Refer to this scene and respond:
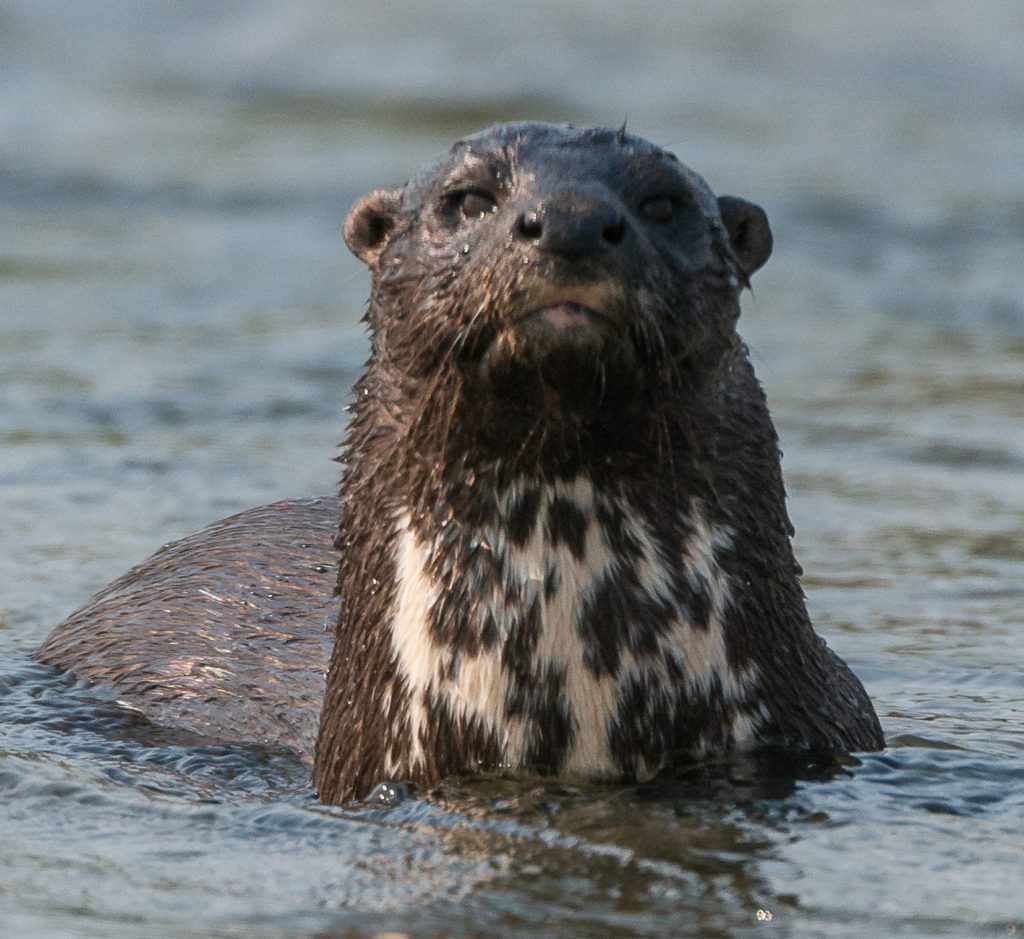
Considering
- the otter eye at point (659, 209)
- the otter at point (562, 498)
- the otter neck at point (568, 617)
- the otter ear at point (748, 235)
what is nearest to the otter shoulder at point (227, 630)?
the otter at point (562, 498)

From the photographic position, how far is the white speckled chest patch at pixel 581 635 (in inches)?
216

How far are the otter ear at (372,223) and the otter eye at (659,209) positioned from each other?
0.70 metres

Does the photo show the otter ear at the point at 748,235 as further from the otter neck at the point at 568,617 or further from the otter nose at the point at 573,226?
the otter nose at the point at 573,226

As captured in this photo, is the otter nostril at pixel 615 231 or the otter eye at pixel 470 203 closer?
the otter nostril at pixel 615 231

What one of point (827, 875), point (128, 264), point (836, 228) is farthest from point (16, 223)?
point (827, 875)

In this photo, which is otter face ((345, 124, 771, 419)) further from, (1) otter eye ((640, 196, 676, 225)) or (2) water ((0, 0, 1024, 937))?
(2) water ((0, 0, 1024, 937))

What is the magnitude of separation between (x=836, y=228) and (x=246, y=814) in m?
10.3

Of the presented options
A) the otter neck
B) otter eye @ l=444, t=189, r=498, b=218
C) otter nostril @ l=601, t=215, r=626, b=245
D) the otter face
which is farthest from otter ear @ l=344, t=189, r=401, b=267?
otter nostril @ l=601, t=215, r=626, b=245

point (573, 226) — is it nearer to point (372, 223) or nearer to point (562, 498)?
point (562, 498)

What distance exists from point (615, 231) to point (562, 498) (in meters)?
0.68

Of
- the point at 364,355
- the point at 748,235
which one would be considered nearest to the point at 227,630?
the point at 748,235

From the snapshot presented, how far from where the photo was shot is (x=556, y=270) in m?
5.02

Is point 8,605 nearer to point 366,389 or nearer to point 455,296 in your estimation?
point 366,389

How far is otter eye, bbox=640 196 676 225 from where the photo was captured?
5480 mm
